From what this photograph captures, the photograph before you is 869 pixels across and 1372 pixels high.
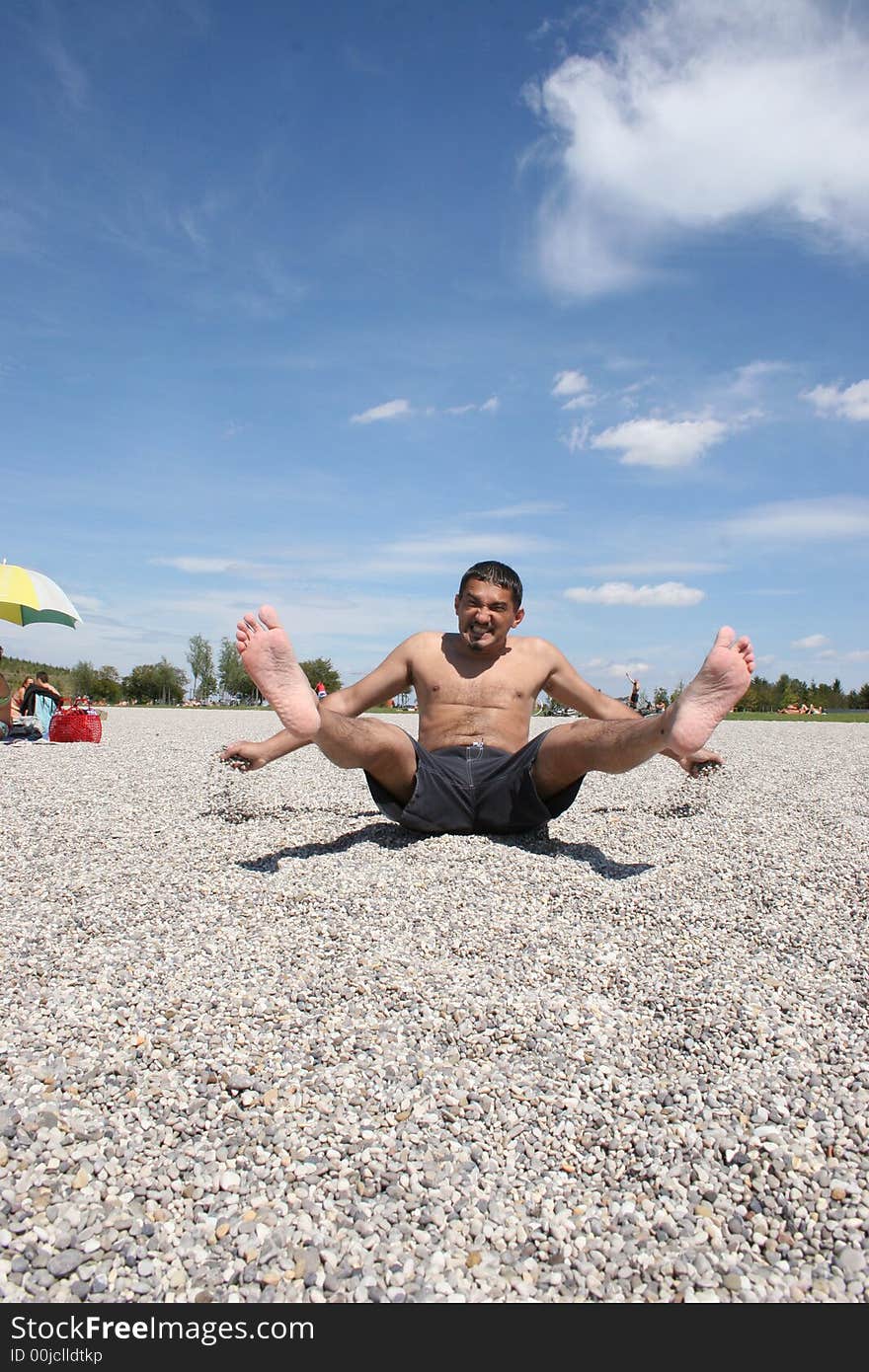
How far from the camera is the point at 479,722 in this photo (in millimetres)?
4531

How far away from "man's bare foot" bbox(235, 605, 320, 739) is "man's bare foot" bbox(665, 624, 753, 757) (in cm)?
155

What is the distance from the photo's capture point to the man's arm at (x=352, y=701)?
378 cm

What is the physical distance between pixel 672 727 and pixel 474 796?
129cm

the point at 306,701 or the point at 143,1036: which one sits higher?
the point at 306,701

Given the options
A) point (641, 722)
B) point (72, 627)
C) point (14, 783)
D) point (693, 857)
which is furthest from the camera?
point (72, 627)

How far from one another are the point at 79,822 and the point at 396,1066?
361 centimetres

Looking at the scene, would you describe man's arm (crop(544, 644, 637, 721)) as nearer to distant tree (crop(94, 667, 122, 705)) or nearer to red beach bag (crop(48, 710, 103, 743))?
red beach bag (crop(48, 710, 103, 743))

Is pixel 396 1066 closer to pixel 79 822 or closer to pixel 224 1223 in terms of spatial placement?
pixel 224 1223

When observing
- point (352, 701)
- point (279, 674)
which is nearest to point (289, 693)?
point (279, 674)

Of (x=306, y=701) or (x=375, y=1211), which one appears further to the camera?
(x=306, y=701)

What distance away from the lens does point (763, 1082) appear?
2.20 metres

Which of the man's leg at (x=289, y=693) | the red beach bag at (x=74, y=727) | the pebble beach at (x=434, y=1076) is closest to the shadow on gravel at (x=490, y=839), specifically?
the pebble beach at (x=434, y=1076)
